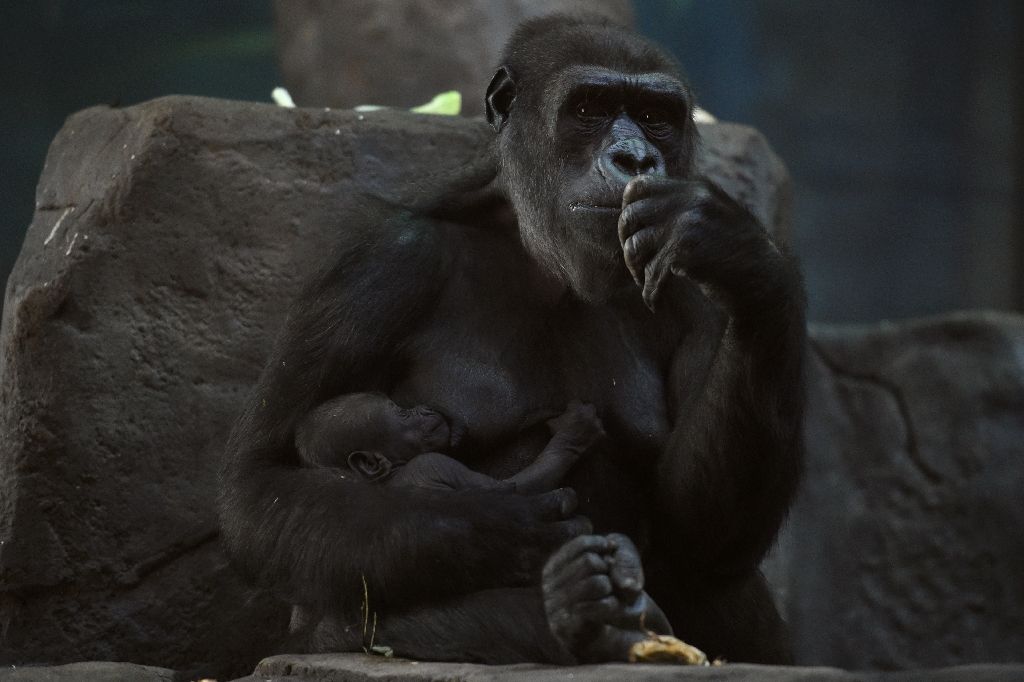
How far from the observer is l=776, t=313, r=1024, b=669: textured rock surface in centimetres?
694

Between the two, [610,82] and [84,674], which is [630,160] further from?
[84,674]

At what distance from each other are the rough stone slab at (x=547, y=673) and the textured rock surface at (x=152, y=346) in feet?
3.40

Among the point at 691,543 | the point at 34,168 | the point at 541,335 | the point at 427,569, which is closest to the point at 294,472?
the point at 427,569

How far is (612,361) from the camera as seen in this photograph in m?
3.87

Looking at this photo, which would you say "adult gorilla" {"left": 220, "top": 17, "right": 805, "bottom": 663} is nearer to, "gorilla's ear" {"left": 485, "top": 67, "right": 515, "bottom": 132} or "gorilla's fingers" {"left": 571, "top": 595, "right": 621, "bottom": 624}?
"gorilla's ear" {"left": 485, "top": 67, "right": 515, "bottom": 132}

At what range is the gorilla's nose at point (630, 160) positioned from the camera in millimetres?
3527

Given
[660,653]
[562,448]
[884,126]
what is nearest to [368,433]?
[562,448]

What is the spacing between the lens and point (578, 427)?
3639 mm

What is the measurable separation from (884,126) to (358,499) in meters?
8.05

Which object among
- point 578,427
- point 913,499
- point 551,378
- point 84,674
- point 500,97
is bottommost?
point 913,499

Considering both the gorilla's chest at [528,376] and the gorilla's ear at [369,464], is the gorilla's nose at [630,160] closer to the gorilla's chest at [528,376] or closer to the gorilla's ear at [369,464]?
the gorilla's chest at [528,376]

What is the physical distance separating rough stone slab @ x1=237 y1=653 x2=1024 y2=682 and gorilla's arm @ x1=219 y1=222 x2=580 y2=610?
202 millimetres

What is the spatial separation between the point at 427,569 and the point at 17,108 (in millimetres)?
5029

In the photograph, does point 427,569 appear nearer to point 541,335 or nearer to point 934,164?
point 541,335
